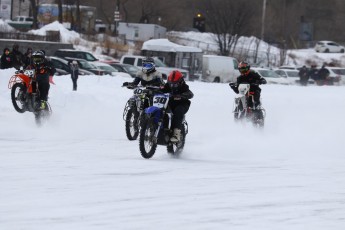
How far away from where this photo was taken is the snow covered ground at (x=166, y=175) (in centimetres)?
1075

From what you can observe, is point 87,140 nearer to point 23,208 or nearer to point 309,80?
point 23,208

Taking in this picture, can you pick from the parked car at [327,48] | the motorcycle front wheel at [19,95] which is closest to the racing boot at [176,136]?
the motorcycle front wheel at [19,95]

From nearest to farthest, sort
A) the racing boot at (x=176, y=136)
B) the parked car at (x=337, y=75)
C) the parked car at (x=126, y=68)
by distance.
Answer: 1. the racing boot at (x=176, y=136)
2. the parked car at (x=126, y=68)
3. the parked car at (x=337, y=75)

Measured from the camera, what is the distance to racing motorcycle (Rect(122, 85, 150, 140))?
65.9 ft

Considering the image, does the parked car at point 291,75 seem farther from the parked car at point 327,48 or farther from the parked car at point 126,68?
the parked car at point 327,48

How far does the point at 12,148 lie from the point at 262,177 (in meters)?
5.80

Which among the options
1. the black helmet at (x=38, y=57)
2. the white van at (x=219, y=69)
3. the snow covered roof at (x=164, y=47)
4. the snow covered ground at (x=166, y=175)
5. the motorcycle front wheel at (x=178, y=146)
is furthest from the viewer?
the snow covered roof at (x=164, y=47)

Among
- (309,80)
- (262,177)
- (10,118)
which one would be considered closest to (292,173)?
(262,177)

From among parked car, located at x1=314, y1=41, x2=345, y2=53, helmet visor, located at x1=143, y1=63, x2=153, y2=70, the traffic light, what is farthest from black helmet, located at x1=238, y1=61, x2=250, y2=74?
parked car, located at x1=314, y1=41, x2=345, y2=53

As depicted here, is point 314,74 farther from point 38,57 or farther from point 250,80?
point 38,57

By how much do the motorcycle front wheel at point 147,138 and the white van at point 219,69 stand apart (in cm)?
3927

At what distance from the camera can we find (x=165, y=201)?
12.0m

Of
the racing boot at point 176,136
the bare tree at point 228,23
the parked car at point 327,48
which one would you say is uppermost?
the bare tree at point 228,23

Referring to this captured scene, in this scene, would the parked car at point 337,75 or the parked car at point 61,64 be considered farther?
the parked car at point 337,75
